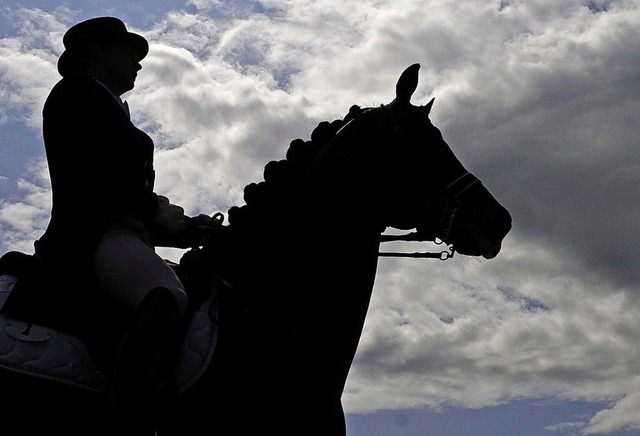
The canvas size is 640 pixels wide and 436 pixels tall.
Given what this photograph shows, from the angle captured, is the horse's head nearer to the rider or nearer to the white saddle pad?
the rider

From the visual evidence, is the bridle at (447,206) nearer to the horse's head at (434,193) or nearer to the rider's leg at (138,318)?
the horse's head at (434,193)

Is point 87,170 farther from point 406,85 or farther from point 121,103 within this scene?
point 406,85

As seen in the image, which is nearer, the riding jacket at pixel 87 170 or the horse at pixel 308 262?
the horse at pixel 308 262

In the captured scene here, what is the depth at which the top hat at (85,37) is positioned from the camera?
8.47m

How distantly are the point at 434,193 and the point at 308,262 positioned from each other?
4.38 ft

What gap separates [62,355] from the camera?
7121 mm

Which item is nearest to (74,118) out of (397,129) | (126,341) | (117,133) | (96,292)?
(117,133)

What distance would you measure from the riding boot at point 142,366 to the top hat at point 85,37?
2.70 m

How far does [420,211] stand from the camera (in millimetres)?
8031

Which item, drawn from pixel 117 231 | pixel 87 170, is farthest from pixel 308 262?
pixel 87 170

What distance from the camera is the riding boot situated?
6.79 meters

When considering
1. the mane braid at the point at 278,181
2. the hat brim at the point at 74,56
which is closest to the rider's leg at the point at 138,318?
the mane braid at the point at 278,181

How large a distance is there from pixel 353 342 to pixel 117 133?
2.59 metres

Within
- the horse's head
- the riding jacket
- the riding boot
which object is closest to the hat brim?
the riding jacket
